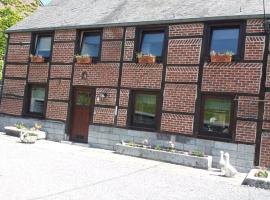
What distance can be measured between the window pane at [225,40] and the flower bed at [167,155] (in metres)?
3.18

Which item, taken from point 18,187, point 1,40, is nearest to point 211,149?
point 18,187

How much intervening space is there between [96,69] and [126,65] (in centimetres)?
125

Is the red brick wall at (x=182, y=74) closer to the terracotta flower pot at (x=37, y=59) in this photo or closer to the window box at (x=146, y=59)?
the window box at (x=146, y=59)

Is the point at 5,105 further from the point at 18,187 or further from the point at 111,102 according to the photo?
the point at 18,187

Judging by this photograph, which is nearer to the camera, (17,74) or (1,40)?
(17,74)

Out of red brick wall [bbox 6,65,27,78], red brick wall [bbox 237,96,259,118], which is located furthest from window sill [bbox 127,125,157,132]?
red brick wall [bbox 6,65,27,78]

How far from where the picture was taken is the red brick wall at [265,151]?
10633 mm

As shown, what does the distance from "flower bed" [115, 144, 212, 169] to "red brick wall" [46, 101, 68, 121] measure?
2.98 metres

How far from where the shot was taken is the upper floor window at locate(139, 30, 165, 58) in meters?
12.9

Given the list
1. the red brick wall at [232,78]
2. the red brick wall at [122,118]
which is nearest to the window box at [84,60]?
the red brick wall at [122,118]

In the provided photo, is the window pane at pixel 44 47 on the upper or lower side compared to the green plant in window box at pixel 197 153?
upper

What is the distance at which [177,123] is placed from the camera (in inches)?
476

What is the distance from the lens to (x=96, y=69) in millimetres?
14008

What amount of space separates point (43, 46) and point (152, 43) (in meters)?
5.00
